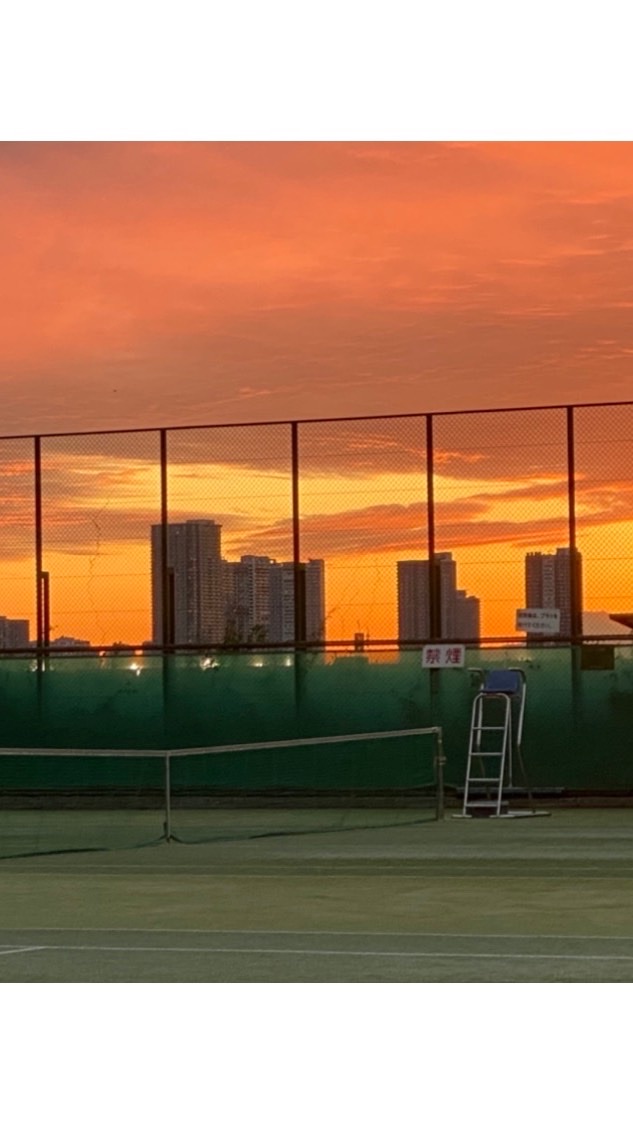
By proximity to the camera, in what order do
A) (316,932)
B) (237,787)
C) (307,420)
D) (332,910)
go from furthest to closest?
1. (307,420)
2. (237,787)
3. (332,910)
4. (316,932)

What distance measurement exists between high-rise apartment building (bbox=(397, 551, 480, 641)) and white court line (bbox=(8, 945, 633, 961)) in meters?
14.0

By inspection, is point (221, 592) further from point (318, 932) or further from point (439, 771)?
point (318, 932)

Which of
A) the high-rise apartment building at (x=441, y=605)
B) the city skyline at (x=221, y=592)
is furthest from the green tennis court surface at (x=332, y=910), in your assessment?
the city skyline at (x=221, y=592)

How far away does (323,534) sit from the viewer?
25.7 metres

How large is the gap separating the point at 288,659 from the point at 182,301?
193 inches

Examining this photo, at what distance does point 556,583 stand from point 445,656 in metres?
1.59

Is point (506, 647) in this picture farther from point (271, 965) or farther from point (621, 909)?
point (271, 965)

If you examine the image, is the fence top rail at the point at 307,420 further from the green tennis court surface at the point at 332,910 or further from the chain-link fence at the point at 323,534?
the green tennis court surface at the point at 332,910

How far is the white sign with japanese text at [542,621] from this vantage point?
79.9 ft

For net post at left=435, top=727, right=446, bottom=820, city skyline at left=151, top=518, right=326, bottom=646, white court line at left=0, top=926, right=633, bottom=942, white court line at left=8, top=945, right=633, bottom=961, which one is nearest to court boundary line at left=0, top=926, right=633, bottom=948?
white court line at left=0, top=926, right=633, bottom=942

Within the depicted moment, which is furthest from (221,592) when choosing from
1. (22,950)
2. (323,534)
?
(22,950)

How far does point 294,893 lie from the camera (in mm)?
13828

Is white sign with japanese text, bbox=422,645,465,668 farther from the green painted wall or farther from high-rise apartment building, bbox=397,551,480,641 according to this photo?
high-rise apartment building, bbox=397,551,480,641

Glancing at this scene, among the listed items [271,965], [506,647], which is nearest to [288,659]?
[506,647]
